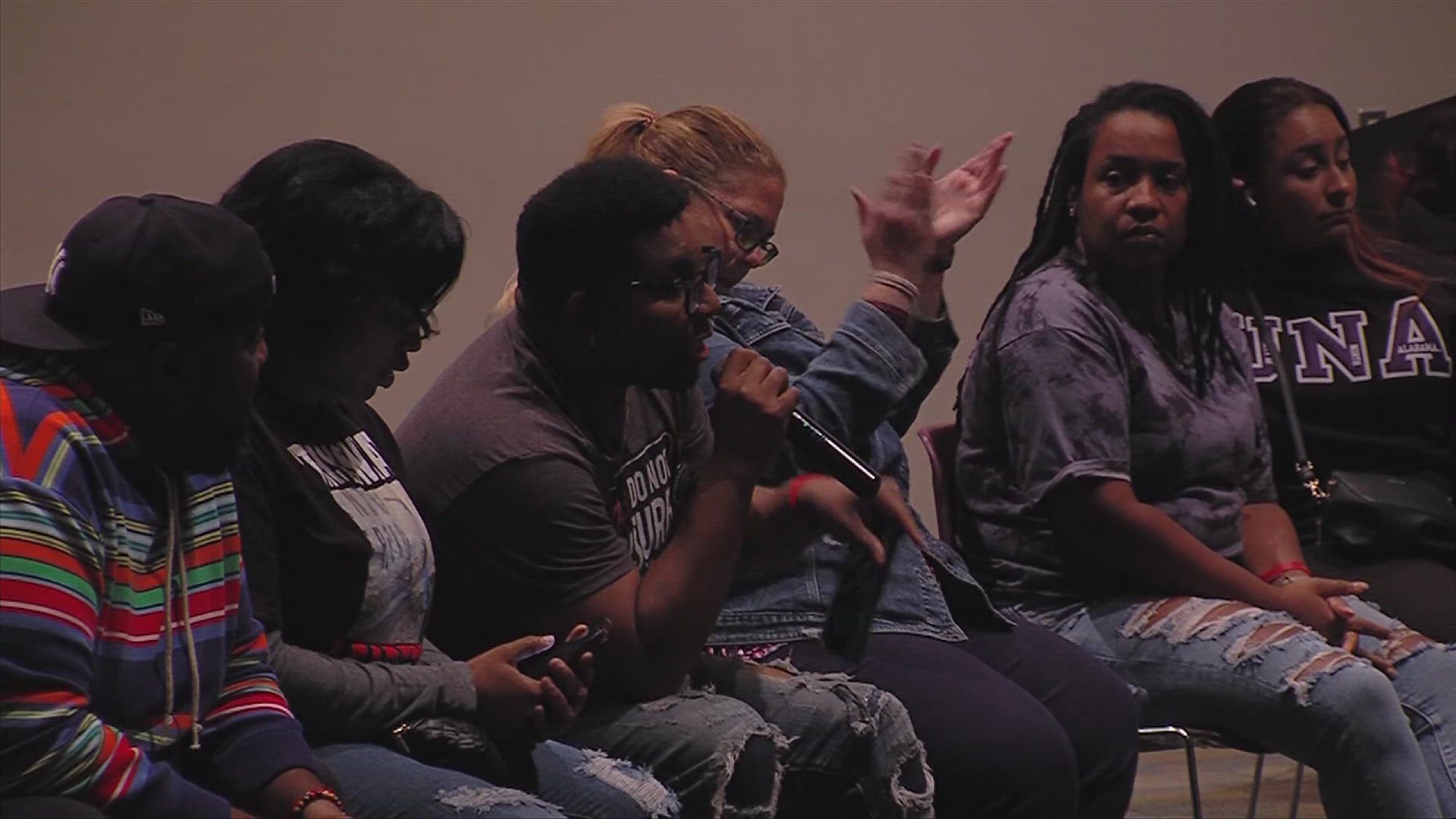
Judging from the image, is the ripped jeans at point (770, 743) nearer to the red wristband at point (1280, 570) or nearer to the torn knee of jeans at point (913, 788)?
the torn knee of jeans at point (913, 788)

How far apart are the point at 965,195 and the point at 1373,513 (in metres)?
0.93

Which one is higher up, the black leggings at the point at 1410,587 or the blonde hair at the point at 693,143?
the blonde hair at the point at 693,143

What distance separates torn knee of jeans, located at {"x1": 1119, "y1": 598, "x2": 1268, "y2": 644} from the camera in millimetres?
A: 2633

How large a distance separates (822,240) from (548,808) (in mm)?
2501

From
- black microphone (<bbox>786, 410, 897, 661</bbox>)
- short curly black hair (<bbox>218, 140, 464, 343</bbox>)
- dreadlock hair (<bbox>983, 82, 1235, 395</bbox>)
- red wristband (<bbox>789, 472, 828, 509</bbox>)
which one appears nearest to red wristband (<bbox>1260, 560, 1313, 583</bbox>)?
dreadlock hair (<bbox>983, 82, 1235, 395</bbox>)

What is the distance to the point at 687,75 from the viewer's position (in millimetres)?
A: 3949

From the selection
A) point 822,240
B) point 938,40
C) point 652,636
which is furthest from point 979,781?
point 938,40

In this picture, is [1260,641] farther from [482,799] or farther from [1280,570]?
[482,799]

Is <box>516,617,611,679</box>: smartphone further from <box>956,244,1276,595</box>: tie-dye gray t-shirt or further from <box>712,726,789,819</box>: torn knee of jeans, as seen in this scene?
<box>956,244,1276,595</box>: tie-dye gray t-shirt

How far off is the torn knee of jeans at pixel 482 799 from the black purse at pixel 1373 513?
1710mm

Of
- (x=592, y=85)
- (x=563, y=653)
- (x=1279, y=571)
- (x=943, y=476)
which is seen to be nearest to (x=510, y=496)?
(x=563, y=653)

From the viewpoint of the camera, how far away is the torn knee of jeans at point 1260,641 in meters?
2.58

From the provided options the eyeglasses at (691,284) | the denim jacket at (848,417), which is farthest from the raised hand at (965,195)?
the eyeglasses at (691,284)

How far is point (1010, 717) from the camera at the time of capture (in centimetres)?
230
